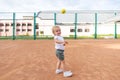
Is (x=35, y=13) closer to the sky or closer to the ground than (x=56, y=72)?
closer to the sky

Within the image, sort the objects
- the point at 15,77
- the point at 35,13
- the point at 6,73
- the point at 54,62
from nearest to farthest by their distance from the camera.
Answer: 1. the point at 15,77
2. the point at 6,73
3. the point at 54,62
4. the point at 35,13

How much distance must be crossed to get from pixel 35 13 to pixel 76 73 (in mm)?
18333

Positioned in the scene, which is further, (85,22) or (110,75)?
(85,22)

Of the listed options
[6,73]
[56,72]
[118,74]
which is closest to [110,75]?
[118,74]

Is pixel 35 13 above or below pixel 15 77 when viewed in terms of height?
above

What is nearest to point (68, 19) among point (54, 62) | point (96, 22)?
point (96, 22)

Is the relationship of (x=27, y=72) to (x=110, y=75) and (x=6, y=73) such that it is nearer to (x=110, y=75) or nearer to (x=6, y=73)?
(x=6, y=73)

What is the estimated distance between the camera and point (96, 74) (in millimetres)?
6527

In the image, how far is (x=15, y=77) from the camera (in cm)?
630

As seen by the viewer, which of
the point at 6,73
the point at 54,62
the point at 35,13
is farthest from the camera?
the point at 35,13

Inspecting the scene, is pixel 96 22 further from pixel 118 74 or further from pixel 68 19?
pixel 118 74

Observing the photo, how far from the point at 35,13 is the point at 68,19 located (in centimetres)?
337

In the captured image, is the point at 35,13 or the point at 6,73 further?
the point at 35,13

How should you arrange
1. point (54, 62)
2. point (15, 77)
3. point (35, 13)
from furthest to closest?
point (35, 13) → point (54, 62) → point (15, 77)
